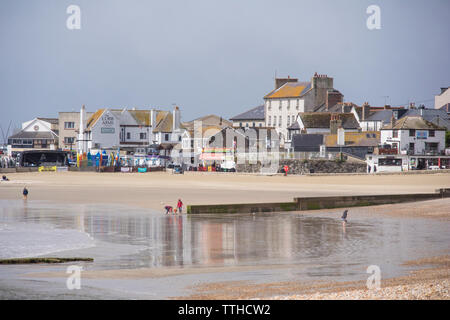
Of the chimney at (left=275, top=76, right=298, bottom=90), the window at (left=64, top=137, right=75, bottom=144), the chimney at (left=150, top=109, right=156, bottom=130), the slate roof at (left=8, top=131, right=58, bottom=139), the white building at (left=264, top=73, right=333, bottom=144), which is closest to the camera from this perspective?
the white building at (left=264, top=73, right=333, bottom=144)

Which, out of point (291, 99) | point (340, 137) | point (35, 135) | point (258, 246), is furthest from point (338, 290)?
point (35, 135)

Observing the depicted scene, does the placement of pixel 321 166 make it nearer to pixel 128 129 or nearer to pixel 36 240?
pixel 128 129

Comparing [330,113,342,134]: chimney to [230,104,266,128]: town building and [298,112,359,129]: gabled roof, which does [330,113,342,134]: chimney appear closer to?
[298,112,359,129]: gabled roof

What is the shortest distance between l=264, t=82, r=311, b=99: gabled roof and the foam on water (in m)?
85.1

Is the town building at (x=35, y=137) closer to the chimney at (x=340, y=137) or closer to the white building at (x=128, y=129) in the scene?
the white building at (x=128, y=129)

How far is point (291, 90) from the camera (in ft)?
375

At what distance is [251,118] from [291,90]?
12172 mm

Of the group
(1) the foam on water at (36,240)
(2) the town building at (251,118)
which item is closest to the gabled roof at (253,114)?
(2) the town building at (251,118)

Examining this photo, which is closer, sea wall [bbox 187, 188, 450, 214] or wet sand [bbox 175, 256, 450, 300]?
wet sand [bbox 175, 256, 450, 300]

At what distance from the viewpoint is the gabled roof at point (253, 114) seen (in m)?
123

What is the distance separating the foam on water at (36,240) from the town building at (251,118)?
309 ft

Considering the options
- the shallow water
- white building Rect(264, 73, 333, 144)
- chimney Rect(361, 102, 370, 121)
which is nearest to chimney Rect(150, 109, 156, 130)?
white building Rect(264, 73, 333, 144)

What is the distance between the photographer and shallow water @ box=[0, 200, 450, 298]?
63.4 ft
